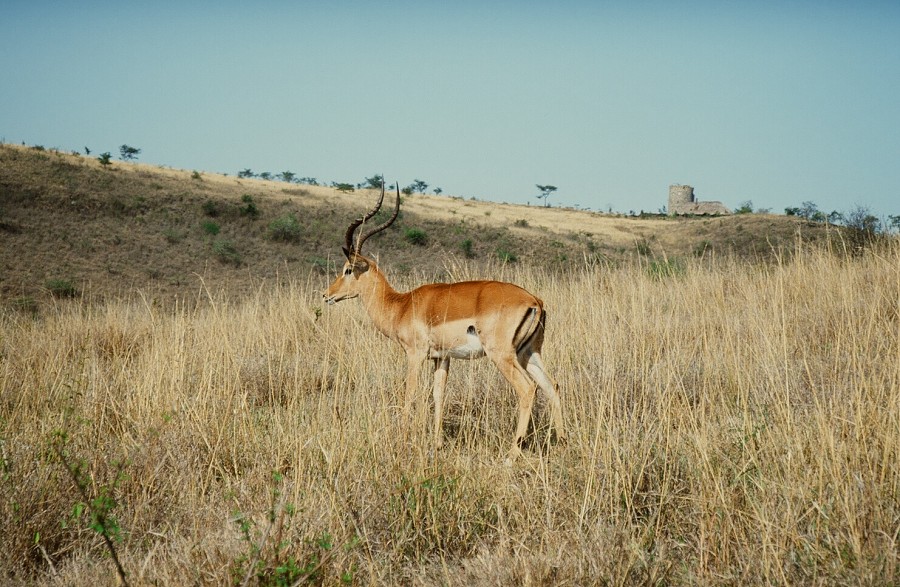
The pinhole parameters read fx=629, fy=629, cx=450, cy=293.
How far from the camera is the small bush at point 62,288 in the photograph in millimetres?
20594

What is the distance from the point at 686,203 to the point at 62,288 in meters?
79.3

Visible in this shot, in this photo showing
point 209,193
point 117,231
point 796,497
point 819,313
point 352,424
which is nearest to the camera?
point 796,497

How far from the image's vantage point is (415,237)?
33.2 m

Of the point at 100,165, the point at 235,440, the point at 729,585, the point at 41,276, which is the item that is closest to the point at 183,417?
the point at 235,440

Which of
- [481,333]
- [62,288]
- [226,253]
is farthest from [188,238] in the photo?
[481,333]

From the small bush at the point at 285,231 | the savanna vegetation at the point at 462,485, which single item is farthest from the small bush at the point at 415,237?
the savanna vegetation at the point at 462,485

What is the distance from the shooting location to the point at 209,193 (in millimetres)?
36562

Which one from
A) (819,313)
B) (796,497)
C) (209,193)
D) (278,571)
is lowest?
(278,571)

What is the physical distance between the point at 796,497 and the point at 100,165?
1766 inches

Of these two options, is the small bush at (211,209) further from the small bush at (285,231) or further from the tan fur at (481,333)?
the tan fur at (481,333)

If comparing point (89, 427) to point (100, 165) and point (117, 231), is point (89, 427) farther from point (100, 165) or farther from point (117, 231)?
point (100, 165)

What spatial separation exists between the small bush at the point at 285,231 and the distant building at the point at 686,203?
5894 centimetres

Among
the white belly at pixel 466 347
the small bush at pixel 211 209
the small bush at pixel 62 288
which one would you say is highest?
the small bush at pixel 211 209

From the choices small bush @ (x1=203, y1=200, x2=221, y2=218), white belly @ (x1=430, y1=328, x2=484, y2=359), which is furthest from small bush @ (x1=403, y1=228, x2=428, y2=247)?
white belly @ (x1=430, y1=328, x2=484, y2=359)
